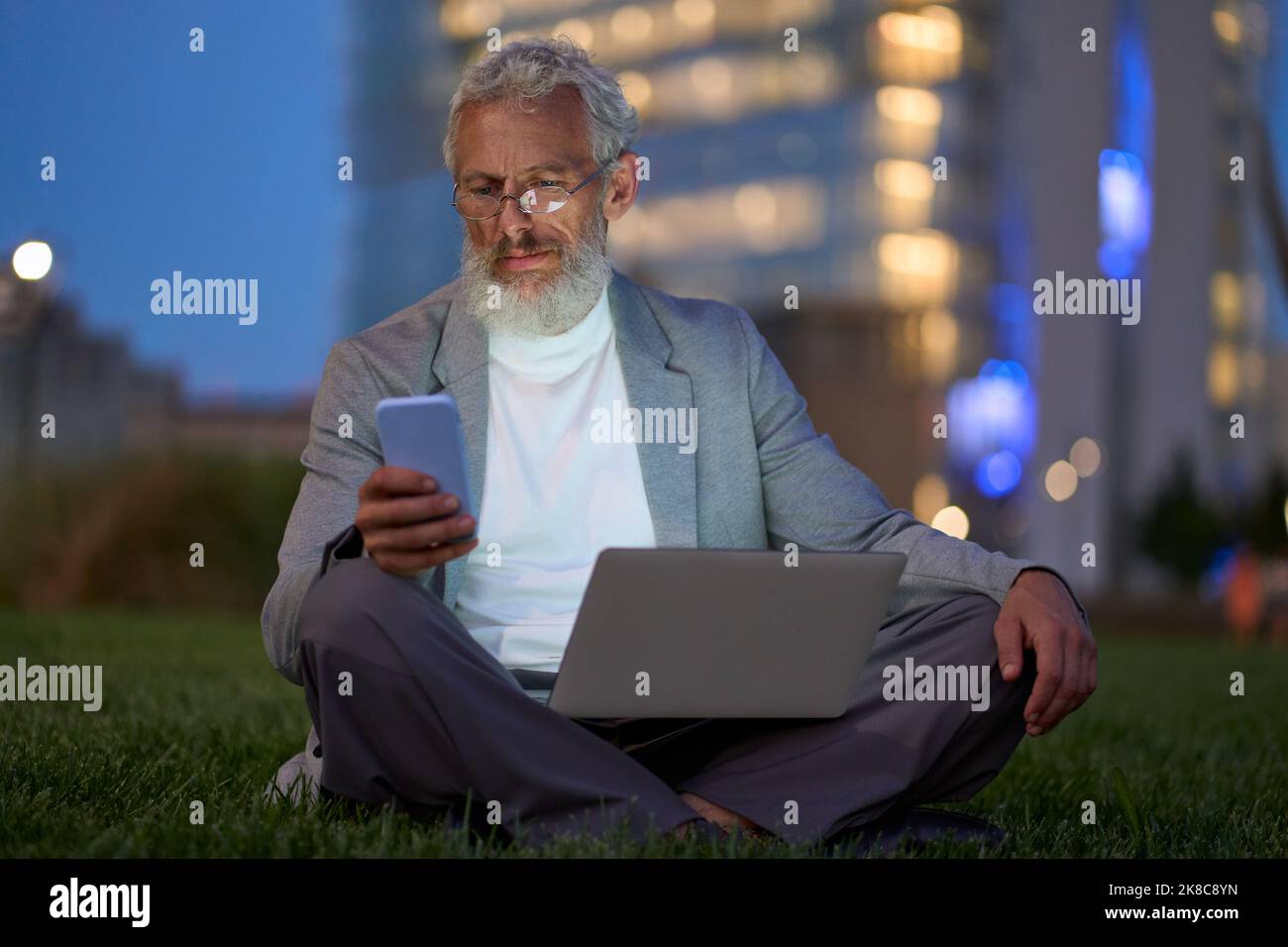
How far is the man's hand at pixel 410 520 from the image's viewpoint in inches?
105

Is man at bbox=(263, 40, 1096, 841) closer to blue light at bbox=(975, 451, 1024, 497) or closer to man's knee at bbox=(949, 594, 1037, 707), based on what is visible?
man's knee at bbox=(949, 594, 1037, 707)

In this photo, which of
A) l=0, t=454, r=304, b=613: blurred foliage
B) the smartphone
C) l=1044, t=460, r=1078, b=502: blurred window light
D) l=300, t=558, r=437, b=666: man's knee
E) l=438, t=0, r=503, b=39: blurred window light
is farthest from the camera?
l=438, t=0, r=503, b=39: blurred window light

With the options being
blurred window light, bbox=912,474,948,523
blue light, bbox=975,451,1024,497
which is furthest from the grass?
blue light, bbox=975,451,1024,497

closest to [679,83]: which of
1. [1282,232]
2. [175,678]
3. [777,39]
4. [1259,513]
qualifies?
[777,39]

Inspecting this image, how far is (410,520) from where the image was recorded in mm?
2711

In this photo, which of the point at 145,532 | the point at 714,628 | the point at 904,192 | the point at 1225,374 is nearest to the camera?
the point at 714,628

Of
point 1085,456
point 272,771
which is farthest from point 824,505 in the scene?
point 1085,456

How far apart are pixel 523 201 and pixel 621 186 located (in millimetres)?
422

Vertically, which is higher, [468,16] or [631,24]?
[468,16]

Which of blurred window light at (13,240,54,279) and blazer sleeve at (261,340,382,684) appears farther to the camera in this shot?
blurred window light at (13,240,54,279)

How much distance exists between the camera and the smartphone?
2.63m

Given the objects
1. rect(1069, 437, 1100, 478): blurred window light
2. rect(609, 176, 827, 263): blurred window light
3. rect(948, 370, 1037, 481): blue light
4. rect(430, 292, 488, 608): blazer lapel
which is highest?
rect(609, 176, 827, 263): blurred window light

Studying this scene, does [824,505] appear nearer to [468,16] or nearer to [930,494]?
[930,494]

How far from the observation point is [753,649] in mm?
2934
